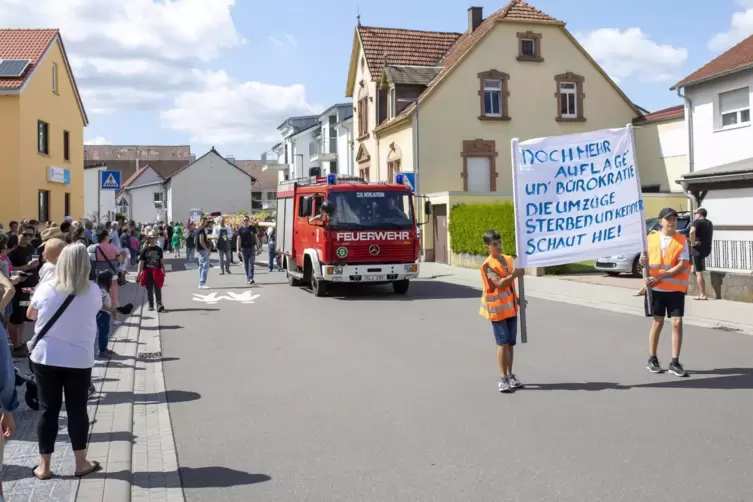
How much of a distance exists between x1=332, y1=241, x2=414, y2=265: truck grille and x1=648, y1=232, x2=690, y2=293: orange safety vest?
32.1ft

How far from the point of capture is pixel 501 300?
8.20 meters

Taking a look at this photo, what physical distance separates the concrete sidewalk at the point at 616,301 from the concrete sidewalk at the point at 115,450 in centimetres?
891

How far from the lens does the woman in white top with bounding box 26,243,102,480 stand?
5.51 meters

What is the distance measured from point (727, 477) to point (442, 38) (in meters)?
36.5

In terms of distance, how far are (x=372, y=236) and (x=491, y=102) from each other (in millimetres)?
18468

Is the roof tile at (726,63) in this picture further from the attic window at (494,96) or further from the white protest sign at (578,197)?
the white protest sign at (578,197)

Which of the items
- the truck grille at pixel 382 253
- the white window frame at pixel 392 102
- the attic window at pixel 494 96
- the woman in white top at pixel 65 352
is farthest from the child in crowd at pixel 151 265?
the white window frame at pixel 392 102

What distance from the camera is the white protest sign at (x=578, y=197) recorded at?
9.01 metres

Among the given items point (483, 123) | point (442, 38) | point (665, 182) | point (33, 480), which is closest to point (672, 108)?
point (665, 182)

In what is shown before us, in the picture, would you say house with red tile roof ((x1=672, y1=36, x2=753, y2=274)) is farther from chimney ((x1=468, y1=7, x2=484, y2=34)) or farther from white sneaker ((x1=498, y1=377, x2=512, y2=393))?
chimney ((x1=468, y1=7, x2=484, y2=34))

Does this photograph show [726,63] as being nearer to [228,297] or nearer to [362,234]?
[362,234]

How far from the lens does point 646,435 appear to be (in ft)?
21.0

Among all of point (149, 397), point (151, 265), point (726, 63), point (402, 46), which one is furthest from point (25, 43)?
point (149, 397)

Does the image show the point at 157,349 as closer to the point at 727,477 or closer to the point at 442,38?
the point at 727,477
